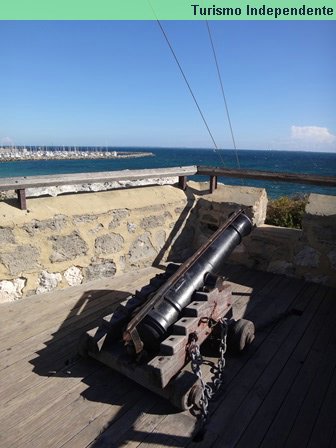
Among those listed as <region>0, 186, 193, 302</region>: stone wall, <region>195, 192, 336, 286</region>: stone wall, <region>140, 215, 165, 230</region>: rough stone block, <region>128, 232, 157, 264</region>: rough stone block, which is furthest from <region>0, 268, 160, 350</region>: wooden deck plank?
<region>195, 192, 336, 286</region>: stone wall

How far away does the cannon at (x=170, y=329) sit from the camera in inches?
92.2

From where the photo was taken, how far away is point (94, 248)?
4.44 metres

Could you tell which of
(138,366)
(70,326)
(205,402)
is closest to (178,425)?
(205,402)

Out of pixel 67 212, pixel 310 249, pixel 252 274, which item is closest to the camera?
pixel 67 212

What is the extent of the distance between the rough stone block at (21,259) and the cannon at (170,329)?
147cm

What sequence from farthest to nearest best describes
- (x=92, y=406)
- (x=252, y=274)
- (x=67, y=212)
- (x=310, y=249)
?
(x=252, y=274) → (x=310, y=249) → (x=67, y=212) → (x=92, y=406)

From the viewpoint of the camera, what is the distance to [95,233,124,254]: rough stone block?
4.48m

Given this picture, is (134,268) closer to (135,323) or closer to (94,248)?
(94,248)

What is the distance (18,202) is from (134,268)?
1.80 metres

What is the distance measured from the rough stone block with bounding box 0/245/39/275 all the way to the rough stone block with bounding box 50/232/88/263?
213mm

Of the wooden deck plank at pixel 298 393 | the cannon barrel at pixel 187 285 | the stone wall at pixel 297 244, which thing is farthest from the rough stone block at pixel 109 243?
the wooden deck plank at pixel 298 393

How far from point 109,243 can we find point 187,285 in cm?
196

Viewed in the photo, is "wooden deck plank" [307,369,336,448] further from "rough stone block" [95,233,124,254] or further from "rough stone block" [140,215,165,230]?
"rough stone block" [140,215,165,230]

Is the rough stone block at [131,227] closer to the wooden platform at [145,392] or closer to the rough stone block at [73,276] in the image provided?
the rough stone block at [73,276]
